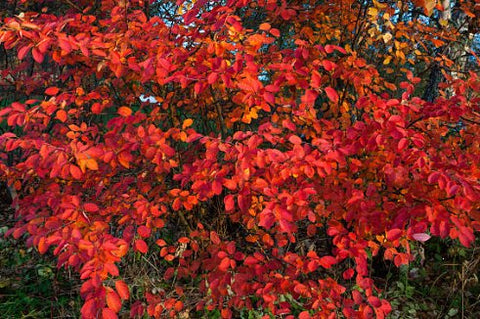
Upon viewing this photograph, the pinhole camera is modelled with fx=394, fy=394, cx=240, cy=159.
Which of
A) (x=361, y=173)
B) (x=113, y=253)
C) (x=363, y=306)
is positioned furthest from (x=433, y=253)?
(x=113, y=253)

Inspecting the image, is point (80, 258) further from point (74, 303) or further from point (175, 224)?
point (175, 224)

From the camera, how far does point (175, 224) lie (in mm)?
3594

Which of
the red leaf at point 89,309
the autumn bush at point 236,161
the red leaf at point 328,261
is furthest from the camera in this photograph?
the red leaf at point 328,261

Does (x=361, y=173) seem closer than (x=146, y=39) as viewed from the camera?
No

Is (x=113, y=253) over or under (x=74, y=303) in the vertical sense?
over

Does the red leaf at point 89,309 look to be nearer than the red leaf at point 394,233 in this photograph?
Yes

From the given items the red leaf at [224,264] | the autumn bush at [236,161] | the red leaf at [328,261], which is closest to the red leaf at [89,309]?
the autumn bush at [236,161]

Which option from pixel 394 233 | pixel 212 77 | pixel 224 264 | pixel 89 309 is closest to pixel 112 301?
pixel 89 309

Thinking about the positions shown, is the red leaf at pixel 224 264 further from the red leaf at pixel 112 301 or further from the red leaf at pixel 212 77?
the red leaf at pixel 212 77

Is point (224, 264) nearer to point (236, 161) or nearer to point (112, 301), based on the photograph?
point (236, 161)

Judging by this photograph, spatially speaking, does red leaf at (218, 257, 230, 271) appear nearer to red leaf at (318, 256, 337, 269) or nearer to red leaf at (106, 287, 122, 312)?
red leaf at (318, 256, 337, 269)

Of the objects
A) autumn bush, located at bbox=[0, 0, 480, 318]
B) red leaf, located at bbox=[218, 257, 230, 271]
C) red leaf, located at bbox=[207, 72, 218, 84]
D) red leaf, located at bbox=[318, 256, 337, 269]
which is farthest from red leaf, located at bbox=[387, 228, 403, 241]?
red leaf, located at bbox=[207, 72, 218, 84]

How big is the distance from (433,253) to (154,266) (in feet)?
8.82

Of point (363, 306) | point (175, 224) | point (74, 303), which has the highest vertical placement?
point (363, 306)
